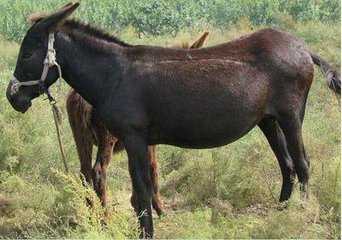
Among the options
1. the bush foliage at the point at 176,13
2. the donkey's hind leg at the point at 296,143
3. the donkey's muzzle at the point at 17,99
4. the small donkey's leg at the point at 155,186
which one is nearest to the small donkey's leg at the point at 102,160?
the small donkey's leg at the point at 155,186

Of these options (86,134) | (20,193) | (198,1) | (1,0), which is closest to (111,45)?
(86,134)

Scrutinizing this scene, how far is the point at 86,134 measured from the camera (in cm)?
696

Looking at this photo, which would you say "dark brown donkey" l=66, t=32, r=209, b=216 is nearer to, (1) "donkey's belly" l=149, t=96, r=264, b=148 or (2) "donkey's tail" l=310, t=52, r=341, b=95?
(1) "donkey's belly" l=149, t=96, r=264, b=148

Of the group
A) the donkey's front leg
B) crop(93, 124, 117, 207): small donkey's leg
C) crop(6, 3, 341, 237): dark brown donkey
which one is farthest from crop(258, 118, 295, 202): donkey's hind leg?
crop(93, 124, 117, 207): small donkey's leg

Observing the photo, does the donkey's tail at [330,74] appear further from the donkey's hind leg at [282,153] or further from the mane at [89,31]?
the mane at [89,31]

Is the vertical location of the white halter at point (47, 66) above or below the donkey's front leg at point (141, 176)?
above

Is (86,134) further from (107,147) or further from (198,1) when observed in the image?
(198,1)

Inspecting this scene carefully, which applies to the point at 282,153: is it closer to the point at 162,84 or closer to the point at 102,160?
the point at 162,84

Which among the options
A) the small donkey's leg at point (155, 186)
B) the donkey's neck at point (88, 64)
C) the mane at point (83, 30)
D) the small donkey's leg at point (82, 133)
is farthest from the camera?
the small donkey's leg at point (155, 186)

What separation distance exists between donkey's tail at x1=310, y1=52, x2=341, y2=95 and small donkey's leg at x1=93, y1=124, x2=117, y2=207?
94.2 inches

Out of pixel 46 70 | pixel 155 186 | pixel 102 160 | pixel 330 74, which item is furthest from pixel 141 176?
pixel 330 74

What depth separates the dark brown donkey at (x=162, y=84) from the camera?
19.2 feet

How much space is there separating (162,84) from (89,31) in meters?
0.97

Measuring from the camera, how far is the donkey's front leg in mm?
5777
